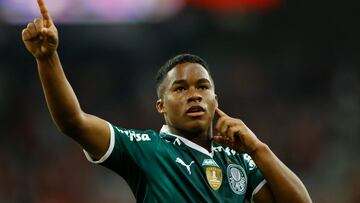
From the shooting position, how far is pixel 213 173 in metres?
3.44

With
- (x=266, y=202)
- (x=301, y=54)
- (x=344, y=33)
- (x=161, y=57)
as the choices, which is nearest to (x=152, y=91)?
(x=161, y=57)

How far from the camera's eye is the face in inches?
137

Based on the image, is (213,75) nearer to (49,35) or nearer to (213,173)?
(213,173)

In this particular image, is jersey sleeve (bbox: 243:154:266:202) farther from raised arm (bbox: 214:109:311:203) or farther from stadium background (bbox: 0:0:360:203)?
stadium background (bbox: 0:0:360:203)

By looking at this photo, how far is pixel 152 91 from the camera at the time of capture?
9719 mm

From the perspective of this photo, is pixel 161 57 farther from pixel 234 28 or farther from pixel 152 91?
pixel 234 28

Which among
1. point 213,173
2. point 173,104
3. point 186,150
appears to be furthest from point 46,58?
point 213,173

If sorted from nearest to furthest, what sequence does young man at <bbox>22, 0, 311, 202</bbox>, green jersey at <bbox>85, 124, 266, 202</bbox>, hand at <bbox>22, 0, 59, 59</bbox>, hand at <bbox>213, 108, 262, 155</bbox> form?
hand at <bbox>22, 0, 59, 59</bbox> → young man at <bbox>22, 0, 311, 202</bbox> → green jersey at <bbox>85, 124, 266, 202</bbox> → hand at <bbox>213, 108, 262, 155</bbox>

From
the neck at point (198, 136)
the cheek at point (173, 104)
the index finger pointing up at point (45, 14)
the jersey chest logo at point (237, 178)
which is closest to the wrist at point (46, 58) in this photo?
the index finger pointing up at point (45, 14)

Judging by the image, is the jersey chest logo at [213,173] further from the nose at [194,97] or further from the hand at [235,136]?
the nose at [194,97]

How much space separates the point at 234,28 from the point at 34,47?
766 cm

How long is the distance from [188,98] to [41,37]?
876 millimetres

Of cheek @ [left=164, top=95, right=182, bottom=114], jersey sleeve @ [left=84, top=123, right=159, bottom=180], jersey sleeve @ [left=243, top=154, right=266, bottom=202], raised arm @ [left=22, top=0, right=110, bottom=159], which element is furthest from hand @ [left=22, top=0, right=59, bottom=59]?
jersey sleeve @ [left=243, top=154, right=266, bottom=202]

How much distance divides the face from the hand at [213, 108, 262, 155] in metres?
0.12
